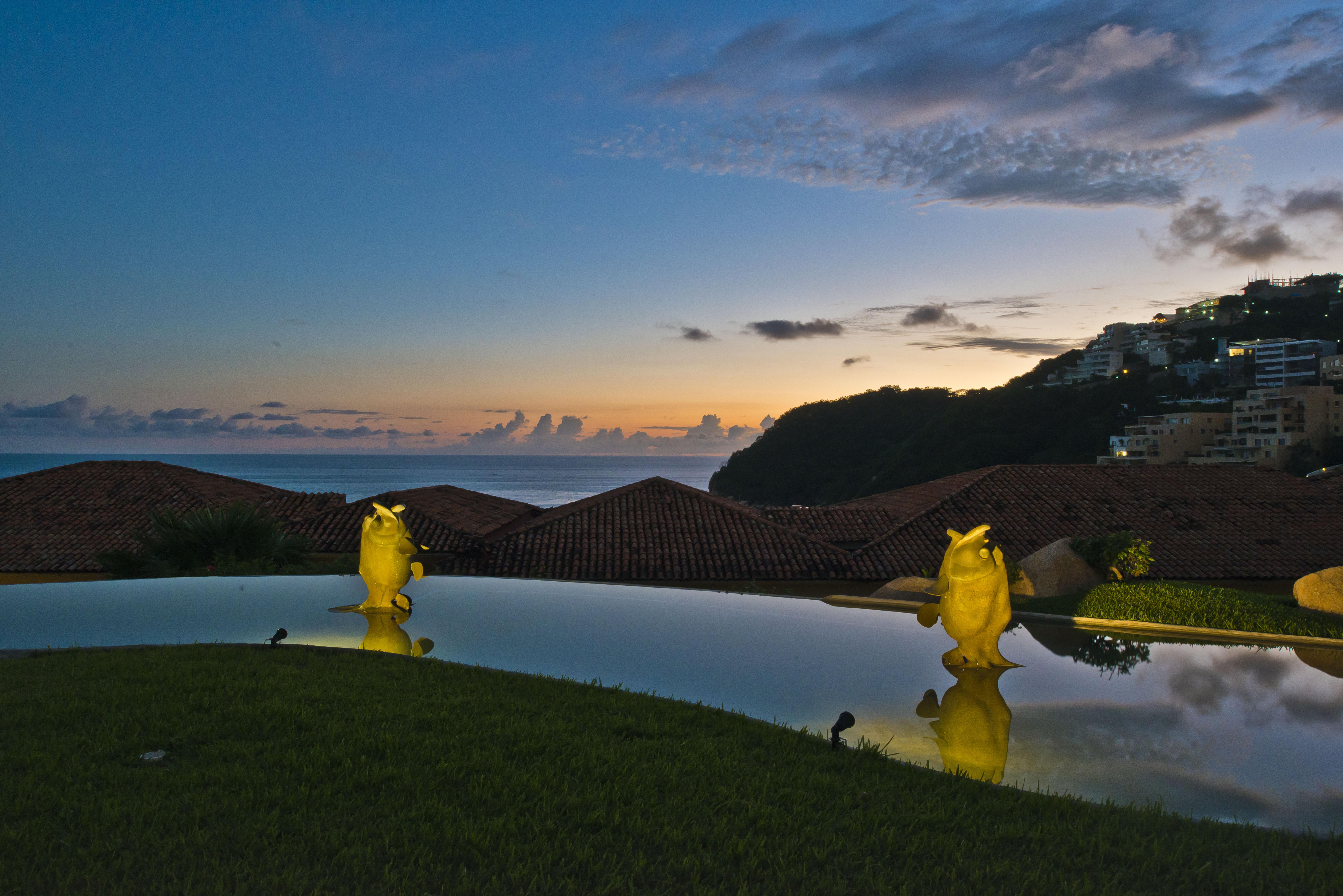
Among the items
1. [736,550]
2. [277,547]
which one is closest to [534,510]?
[736,550]

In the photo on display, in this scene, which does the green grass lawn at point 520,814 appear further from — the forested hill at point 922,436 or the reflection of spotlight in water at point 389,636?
the forested hill at point 922,436

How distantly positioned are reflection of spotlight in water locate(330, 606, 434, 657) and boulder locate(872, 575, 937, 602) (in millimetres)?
7239

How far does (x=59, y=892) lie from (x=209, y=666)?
368 cm

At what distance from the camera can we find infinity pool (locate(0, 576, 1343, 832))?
5.33m

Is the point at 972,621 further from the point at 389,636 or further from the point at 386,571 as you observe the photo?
the point at 386,571

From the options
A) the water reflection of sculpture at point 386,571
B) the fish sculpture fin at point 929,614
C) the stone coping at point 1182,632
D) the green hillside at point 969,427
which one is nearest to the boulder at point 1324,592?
the stone coping at point 1182,632

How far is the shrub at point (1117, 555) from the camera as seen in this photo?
13414mm

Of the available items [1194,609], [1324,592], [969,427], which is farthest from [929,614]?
[969,427]

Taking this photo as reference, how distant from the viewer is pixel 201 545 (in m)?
15.3

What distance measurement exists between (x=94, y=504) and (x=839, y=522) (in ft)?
78.1

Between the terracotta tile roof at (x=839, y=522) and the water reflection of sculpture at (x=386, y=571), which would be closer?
the water reflection of sculpture at (x=386, y=571)

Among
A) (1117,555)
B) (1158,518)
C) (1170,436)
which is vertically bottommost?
(1117,555)

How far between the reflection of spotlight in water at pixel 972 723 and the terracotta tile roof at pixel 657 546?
13179 mm

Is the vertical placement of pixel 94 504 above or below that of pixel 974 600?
below
